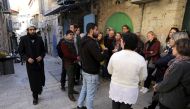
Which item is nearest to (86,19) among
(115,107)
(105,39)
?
(105,39)

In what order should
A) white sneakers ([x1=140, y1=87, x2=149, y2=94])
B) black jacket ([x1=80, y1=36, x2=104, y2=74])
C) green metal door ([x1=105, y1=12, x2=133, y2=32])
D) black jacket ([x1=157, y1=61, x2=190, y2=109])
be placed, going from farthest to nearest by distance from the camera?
green metal door ([x1=105, y1=12, x2=133, y2=32]) < white sneakers ([x1=140, y1=87, x2=149, y2=94]) < black jacket ([x1=80, y1=36, x2=104, y2=74]) < black jacket ([x1=157, y1=61, x2=190, y2=109])

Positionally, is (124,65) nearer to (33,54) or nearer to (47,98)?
(33,54)

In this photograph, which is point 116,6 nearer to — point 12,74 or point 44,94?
point 44,94

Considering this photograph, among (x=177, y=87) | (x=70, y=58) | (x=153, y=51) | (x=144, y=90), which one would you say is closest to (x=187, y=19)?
(x=153, y=51)

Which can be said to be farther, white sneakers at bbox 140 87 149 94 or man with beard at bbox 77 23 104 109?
white sneakers at bbox 140 87 149 94

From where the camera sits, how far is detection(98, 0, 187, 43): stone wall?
4461mm

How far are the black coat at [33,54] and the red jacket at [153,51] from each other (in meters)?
2.66

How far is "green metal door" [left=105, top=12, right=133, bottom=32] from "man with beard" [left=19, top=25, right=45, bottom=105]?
3086mm

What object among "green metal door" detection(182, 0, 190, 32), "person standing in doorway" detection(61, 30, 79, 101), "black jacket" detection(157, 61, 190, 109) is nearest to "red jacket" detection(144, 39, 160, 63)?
"green metal door" detection(182, 0, 190, 32)

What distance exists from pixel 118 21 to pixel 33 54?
350 centimetres

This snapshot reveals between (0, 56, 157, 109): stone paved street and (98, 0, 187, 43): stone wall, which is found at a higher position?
(98, 0, 187, 43): stone wall

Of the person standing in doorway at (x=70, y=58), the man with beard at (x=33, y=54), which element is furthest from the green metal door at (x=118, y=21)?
the man with beard at (x=33, y=54)

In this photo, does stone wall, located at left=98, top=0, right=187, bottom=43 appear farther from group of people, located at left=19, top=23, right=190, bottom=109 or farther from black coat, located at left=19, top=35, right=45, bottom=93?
black coat, located at left=19, top=35, right=45, bottom=93

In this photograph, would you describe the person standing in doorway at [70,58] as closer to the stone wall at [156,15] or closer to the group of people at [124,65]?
the group of people at [124,65]
